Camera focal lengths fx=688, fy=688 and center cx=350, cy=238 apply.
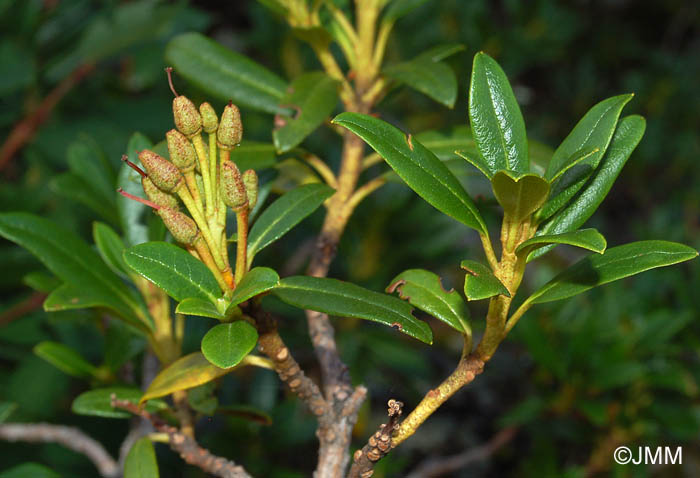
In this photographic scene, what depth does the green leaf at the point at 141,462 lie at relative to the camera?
0.87 m

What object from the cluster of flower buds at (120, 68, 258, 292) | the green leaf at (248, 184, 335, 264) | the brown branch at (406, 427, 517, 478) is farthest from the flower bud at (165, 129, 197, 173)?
the brown branch at (406, 427, 517, 478)

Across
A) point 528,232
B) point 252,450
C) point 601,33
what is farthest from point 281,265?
point 601,33

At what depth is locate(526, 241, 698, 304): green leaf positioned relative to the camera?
0.70 m

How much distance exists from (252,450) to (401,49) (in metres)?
1.61

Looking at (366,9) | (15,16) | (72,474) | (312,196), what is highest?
(15,16)

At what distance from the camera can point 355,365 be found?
6.33 ft

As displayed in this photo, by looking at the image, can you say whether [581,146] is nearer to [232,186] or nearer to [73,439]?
[232,186]

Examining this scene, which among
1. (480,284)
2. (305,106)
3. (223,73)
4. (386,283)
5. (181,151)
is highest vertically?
(386,283)

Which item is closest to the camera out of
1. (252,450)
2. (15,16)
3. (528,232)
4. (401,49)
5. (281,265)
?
(528,232)

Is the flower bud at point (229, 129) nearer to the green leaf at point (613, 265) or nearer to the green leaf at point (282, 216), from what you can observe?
the green leaf at point (282, 216)

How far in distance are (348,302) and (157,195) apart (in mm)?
233

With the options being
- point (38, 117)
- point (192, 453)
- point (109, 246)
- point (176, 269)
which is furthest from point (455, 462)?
point (38, 117)

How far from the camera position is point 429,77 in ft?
3.22

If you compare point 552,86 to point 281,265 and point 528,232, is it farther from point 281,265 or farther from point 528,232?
point 528,232
